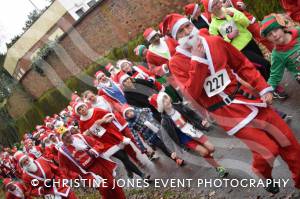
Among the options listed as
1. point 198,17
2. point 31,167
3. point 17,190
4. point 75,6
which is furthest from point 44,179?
point 75,6

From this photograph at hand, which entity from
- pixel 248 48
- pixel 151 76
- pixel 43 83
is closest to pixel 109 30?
pixel 43 83

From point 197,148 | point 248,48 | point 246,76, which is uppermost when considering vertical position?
point 246,76

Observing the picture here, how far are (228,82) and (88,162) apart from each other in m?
3.80

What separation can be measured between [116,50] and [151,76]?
48.5 feet

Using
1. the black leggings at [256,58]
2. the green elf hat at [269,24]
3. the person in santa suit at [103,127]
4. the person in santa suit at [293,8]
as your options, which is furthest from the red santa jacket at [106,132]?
the green elf hat at [269,24]

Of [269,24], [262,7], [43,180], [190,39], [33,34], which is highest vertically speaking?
[190,39]

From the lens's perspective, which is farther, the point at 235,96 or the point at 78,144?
the point at 78,144

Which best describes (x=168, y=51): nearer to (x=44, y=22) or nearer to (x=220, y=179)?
(x=220, y=179)

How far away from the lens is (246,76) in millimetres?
4453

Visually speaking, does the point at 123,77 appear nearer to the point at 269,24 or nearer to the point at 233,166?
the point at 233,166

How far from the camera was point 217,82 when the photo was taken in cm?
436

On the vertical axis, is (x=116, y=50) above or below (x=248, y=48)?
below

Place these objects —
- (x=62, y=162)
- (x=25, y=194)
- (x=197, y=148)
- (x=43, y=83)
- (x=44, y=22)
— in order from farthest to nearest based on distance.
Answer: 1. (x=44, y=22)
2. (x=43, y=83)
3. (x=25, y=194)
4. (x=62, y=162)
5. (x=197, y=148)

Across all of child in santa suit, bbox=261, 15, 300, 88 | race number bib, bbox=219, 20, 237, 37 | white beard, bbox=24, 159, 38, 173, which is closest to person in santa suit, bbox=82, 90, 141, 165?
white beard, bbox=24, 159, 38, 173
